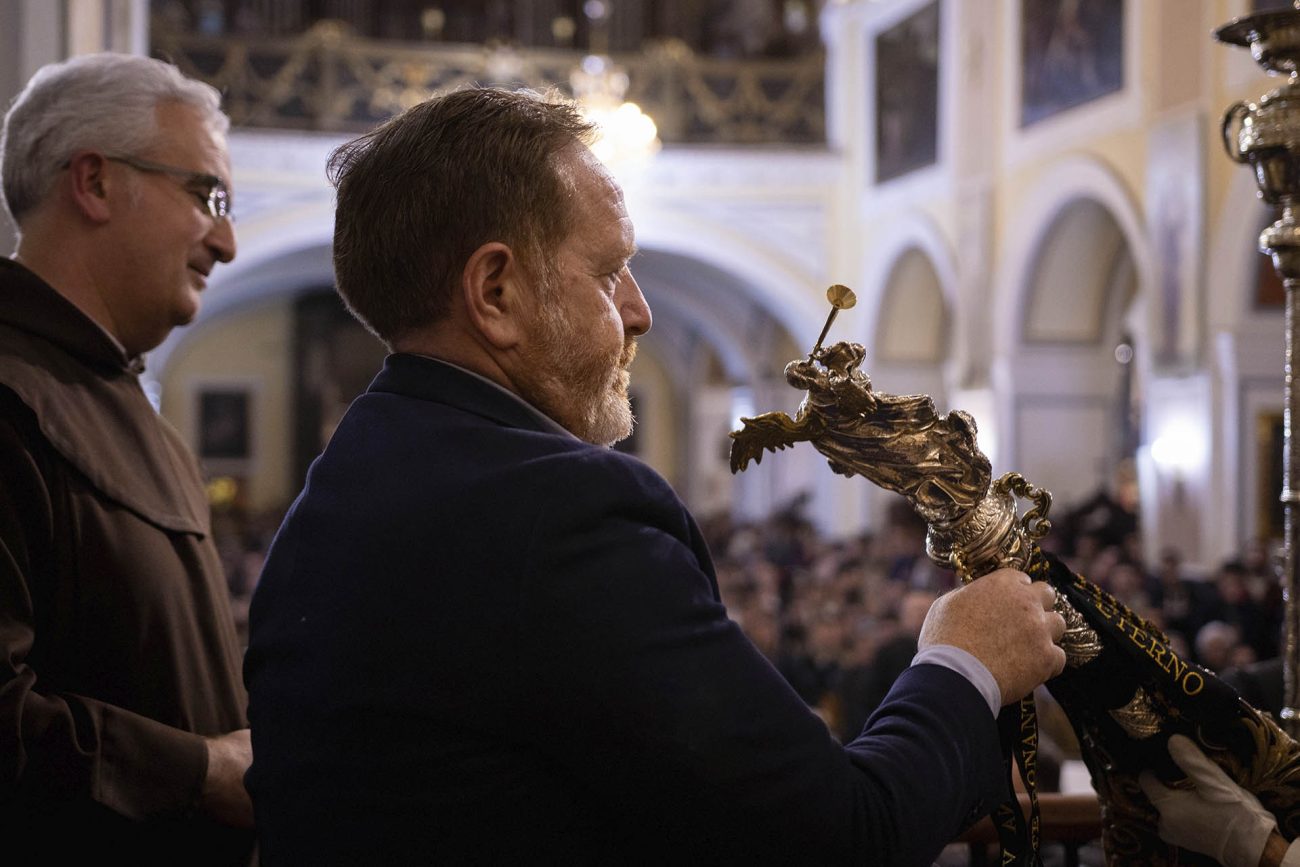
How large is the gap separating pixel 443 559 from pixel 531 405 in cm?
23

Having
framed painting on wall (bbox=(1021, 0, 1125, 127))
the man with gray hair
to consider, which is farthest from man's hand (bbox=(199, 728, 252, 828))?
framed painting on wall (bbox=(1021, 0, 1125, 127))

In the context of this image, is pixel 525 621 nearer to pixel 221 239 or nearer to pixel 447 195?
pixel 447 195

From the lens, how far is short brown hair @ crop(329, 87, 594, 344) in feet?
4.72

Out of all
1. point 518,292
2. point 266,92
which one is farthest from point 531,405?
point 266,92

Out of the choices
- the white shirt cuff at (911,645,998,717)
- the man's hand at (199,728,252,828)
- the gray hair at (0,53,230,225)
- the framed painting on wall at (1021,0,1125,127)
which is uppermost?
the framed painting on wall at (1021,0,1125,127)

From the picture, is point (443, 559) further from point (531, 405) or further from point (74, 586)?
point (74, 586)

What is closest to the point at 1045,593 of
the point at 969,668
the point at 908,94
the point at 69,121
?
the point at 969,668

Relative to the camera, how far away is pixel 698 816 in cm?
125

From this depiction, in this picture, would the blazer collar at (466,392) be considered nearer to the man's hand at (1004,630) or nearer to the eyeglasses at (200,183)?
the man's hand at (1004,630)

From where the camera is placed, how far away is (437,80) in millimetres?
17281

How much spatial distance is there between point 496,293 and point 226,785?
3.03 feet

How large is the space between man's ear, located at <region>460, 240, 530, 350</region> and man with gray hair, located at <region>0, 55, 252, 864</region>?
0.79m

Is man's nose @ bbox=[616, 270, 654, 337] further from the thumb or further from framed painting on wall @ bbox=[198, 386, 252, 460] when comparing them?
framed painting on wall @ bbox=[198, 386, 252, 460]

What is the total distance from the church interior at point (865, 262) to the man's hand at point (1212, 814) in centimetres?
254
